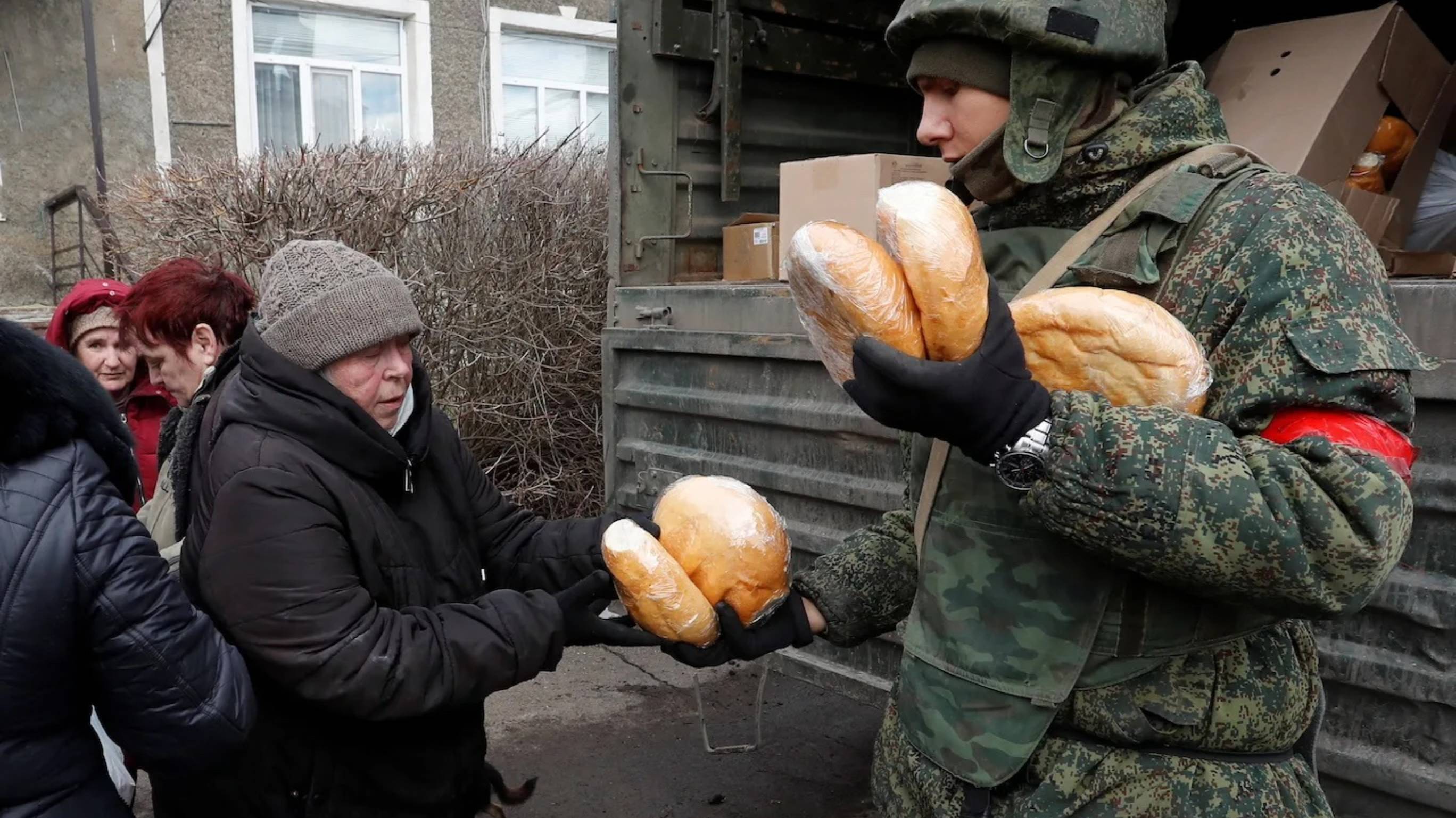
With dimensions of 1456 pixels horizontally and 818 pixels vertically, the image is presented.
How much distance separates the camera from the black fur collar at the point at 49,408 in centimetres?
153

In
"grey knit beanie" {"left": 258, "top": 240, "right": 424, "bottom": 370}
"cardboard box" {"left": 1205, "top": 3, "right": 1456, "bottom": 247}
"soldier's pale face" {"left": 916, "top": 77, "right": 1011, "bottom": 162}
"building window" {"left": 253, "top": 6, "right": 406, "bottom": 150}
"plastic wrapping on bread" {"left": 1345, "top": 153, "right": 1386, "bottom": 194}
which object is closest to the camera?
"soldier's pale face" {"left": 916, "top": 77, "right": 1011, "bottom": 162}

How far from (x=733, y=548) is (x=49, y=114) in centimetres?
1092

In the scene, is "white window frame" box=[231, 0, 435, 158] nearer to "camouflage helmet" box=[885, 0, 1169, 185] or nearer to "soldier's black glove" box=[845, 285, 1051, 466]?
"camouflage helmet" box=[885, 0, 1169, 185]

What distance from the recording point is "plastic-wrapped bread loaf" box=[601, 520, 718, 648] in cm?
183

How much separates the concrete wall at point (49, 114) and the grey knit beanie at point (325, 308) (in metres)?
9.40

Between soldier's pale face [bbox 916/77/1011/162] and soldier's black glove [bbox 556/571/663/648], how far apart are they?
1.01m

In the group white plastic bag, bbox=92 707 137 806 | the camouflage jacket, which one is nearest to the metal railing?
white plastic bag, bbox=92 707 137 806

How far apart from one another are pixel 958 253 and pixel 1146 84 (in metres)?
0.56

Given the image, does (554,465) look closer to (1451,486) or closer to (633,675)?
(633,675)

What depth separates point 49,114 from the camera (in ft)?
33.4

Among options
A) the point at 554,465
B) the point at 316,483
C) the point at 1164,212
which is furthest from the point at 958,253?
the point at 554,465

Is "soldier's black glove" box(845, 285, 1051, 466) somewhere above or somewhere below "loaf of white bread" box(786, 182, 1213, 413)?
below

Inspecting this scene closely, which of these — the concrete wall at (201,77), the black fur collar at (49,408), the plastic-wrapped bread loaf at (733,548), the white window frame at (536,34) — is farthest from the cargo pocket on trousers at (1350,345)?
the white window frame at (536,34)

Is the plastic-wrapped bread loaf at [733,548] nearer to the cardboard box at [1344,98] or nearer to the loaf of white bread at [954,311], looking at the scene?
the loaf of white bread at [954,311]
